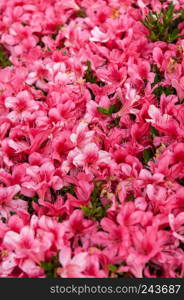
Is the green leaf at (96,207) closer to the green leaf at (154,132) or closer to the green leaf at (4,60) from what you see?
the green leaf at (154,132)

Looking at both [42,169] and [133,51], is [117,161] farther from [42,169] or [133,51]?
[133,51]

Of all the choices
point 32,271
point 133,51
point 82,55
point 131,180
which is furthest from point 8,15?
point 32,271

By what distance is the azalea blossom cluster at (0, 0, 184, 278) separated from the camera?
7.78 ft

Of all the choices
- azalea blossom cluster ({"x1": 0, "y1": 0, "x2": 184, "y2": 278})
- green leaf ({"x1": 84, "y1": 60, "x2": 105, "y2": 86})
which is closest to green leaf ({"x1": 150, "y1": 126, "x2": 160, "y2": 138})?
azalea blossom cluster ({"x1": 0, "y1": 0, "x2": 184, "y2": 278})

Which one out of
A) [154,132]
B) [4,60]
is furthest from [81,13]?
[154,132]

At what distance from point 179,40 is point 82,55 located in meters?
0.72

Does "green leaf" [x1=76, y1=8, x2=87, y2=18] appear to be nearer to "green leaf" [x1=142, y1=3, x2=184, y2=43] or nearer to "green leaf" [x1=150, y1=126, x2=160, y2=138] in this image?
"green leaf" [x1=142, y1=3, x2=184, y2=43]

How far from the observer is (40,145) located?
2963 millimetres

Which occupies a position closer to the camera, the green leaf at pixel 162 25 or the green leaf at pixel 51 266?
the green leaf at pixel 51 266

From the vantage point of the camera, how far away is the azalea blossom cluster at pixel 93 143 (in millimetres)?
2371

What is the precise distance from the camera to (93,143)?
2789mm

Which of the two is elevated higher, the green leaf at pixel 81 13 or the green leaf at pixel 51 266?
the green leaf at pixel 81 13

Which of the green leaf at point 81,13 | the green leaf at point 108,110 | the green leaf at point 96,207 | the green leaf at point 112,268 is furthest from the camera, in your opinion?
the green leaf at point 81,13

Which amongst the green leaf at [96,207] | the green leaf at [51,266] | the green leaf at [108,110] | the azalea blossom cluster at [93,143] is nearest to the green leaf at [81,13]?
the azalea blossom cluster at [93,143]
